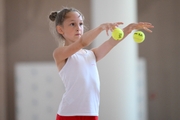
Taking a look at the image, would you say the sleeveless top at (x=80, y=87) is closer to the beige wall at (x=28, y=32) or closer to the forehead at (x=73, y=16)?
the forehead at (x=73, y=16)

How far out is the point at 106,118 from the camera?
3047 millimetres

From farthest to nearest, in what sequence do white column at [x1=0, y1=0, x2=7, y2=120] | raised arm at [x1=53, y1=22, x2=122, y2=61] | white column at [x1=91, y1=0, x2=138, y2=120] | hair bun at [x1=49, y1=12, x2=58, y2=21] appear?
white column at [x1=0, y1=0, x2=7, y2=120] < white column at [x1=91, y1=0, x2=138, y2=120] < hair bun at [x1=49, y1=12, x2=58, y2=21] < raised arm at [x1=53, y1=22, x2=122, y2=61]

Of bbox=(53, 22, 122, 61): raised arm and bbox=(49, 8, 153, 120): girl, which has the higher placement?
bbox=(53, 22, 122, 61): raised arm

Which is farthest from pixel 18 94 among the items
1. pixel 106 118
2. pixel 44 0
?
pixel 106 118

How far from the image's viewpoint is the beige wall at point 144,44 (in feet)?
18.2

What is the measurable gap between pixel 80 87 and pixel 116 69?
1.30m

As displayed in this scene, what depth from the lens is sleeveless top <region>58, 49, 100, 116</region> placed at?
1.74 metres

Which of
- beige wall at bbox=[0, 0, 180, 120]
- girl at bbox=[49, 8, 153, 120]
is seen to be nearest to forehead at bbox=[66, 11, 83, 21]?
girl at bbox=[49, 8, 153, 120]

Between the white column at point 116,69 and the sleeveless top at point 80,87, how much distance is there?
121 centimetres

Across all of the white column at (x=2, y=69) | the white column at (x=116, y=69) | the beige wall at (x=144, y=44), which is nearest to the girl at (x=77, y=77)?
the white column at (x=116, y=69)

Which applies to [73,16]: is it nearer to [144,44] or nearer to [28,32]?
[28,32]

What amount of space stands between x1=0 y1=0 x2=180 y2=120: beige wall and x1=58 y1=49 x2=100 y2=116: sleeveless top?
376cm

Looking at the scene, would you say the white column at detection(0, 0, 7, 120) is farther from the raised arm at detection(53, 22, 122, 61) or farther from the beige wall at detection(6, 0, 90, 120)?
the raised arm at detection(53, 22, 122, 61)

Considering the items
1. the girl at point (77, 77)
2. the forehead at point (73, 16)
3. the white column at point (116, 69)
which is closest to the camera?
the girl at point (77, 77)
